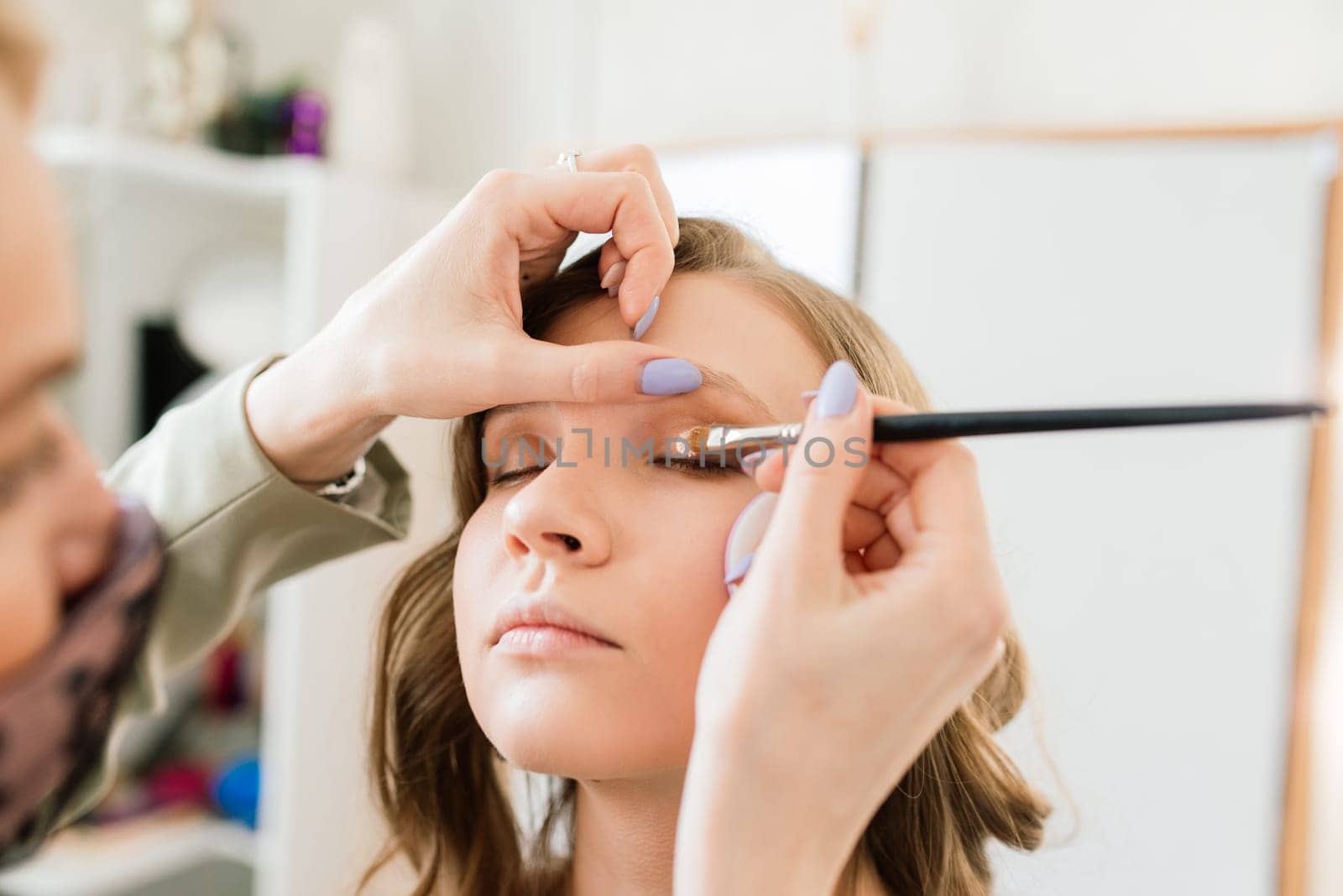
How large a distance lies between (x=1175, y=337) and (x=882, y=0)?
68 centimetres

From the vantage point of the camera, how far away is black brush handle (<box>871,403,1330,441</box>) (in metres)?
0.44

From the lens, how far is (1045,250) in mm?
1163

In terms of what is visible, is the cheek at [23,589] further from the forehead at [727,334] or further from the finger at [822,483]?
the forehead at [727,334]

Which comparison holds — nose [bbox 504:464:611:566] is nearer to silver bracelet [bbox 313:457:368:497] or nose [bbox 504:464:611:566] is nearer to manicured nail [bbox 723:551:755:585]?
manicured nail [bbox 723:551:755:585]

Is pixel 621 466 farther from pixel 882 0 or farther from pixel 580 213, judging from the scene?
pixel 882 0

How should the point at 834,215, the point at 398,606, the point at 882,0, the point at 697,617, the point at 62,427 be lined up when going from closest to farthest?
the point at 62,427 → the point at 697,617 → the point at 398,606 → the point at 834,215 → the point at 882,0

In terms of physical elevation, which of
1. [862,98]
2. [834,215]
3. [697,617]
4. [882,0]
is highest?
[882,0]

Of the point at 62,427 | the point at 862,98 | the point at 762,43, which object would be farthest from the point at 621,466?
the point at 762,43

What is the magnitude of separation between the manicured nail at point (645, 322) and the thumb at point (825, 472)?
0.64ft

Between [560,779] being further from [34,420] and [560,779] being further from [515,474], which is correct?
[34,420]

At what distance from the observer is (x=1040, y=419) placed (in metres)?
0.44

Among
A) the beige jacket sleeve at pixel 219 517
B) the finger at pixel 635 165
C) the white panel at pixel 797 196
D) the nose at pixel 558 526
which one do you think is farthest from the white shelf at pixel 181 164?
the nose at pixel 558 526

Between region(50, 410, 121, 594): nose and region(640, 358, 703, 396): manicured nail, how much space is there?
0.98 feet

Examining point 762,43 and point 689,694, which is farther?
point 762,43
